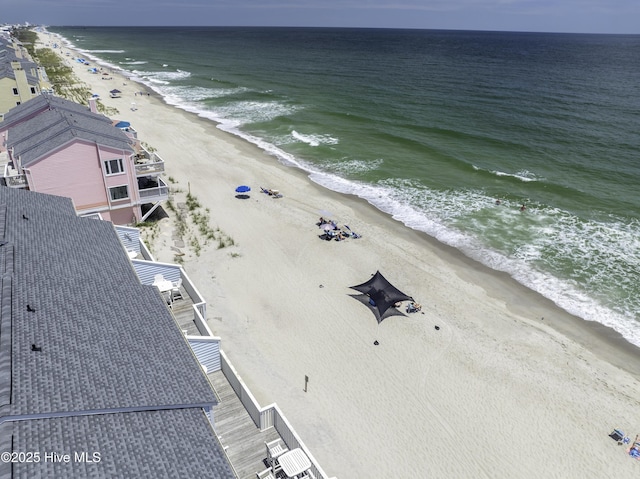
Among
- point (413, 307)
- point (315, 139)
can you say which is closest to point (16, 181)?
point (413, 307)

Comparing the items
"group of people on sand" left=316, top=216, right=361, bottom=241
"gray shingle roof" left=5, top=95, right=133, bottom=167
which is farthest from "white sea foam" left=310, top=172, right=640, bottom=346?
→ "gray shingle roof" left=5, top=95, right=133, bottom=167

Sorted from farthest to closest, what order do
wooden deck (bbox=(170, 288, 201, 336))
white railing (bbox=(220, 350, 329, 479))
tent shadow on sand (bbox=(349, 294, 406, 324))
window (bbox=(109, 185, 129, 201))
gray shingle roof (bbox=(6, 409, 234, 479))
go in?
window (bbox=(109, 185, 129, 201)), tent shadow on sand (bbox=(349, 294, 406, 324)), wooden deck (bbox=(170, 288, 201, 336)), white railing (bbox=(220, 350, 329, 479)), gray shingle roof (bbox=(6, 409, 234, 479))

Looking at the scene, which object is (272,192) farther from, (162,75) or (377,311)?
(162,75)

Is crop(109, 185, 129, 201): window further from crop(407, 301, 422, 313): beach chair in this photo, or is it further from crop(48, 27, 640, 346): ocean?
crop(407, 301, 422, 313): beach chair

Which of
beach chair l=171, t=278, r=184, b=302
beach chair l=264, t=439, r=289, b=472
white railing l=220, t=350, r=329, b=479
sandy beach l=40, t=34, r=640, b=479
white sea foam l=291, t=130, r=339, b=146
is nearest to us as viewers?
beach chair l=264, t=439, r=289, b=472

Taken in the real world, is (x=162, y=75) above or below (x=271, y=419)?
below

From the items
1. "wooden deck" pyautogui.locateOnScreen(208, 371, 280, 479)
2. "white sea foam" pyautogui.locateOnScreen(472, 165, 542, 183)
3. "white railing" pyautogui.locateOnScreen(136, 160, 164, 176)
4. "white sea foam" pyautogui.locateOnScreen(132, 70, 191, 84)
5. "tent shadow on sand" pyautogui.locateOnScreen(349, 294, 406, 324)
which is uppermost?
"white railing" pyautogui.locateOnScreen(136, 160, 164, 176)

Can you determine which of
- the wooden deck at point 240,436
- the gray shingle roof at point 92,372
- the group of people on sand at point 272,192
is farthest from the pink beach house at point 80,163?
the wooden deck at point 240,436
